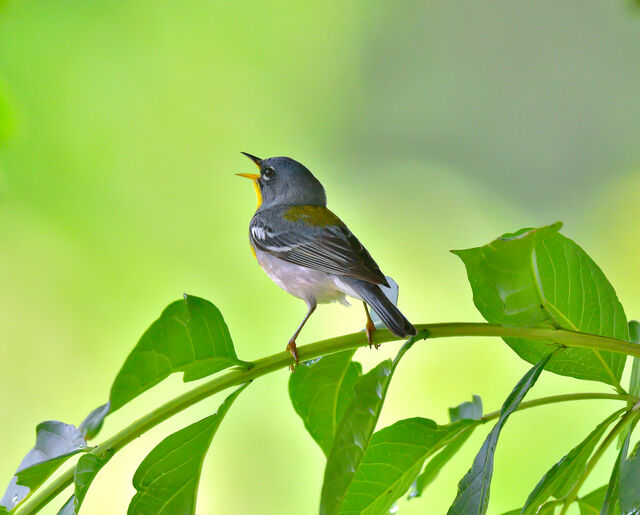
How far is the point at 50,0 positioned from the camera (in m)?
4.67

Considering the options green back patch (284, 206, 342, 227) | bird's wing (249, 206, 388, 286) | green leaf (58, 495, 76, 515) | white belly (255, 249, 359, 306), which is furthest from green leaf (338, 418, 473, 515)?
green back patch (284, 206, 342, 227)

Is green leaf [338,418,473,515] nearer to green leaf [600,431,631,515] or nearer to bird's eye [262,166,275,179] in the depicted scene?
green leaf [600,431,631,515]

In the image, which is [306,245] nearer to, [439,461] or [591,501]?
[439,461]

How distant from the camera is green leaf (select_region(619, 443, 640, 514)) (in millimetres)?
730

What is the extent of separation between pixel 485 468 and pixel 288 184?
1.31 metres

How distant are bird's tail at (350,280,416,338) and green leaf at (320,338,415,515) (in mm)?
71

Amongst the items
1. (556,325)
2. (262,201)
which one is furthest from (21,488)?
(262,201)

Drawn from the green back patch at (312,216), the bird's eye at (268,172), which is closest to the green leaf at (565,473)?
the green back patch at (312,216)

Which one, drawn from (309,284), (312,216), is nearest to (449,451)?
(309,284)

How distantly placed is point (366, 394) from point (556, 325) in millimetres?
214

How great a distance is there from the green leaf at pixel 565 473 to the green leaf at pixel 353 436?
7.4 inches

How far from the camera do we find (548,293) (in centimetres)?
80

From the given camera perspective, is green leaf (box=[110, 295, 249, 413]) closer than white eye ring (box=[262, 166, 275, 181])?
Yes

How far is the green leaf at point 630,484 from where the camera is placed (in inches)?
28.7
